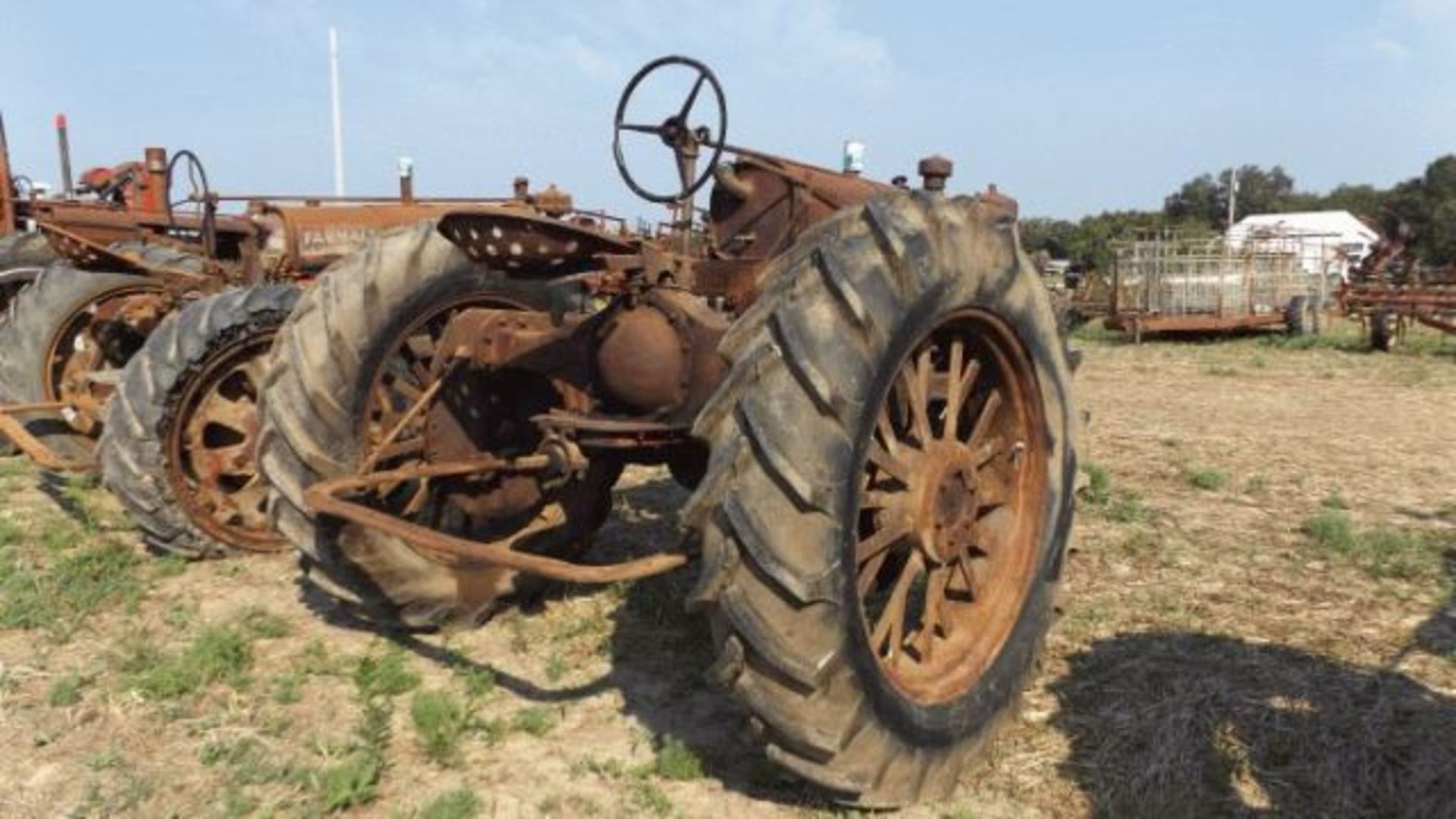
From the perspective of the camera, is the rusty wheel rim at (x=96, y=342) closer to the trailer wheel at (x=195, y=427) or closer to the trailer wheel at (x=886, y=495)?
the trailer wheel at (x=195, y=427)

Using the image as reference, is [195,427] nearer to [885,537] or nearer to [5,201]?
[885,537]

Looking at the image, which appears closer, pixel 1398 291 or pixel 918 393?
pixel 918 393

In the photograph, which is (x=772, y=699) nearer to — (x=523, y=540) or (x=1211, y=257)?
(x=523, y=540)

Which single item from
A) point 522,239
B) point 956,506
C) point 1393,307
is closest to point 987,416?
point 956,506

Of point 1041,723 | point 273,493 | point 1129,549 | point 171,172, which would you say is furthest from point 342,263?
point 171,172

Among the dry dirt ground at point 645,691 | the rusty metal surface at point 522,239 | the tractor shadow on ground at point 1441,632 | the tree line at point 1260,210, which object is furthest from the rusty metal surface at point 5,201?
the tree line at point 1260,210

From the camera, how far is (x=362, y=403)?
3729 millimetres

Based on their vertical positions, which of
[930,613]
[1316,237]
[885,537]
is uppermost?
[1316,237]

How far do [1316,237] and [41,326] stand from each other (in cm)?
2712

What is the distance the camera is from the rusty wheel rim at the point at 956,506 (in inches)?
121

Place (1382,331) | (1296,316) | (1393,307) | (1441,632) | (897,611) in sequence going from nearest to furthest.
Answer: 1. (897,611)
2. (1441,632)
3. (1393,307)
4. (1382,331)
5. (1296,316)

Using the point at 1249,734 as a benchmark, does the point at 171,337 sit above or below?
above

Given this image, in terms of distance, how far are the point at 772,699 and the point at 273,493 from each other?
79.9 inches

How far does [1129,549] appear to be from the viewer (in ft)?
16.8
